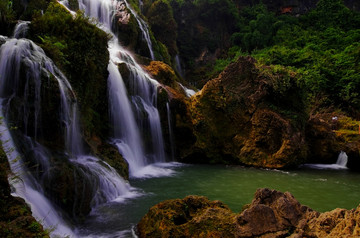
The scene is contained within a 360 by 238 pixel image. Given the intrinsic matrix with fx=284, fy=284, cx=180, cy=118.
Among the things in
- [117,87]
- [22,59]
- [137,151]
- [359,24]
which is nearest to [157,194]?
[137,151]

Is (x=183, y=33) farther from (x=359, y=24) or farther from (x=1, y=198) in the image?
(x=1, y=198)

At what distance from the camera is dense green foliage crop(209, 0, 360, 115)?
18.4 m

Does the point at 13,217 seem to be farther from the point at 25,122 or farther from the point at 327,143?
the point at 327,143

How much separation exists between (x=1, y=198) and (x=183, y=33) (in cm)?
2826

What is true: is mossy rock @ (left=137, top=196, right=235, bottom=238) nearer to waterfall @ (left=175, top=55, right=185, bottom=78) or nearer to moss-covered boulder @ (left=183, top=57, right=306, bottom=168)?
moss-covered boulder @ (left=183, top=57, right=306, bottom=168)

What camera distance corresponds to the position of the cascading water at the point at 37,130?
16.0 feet

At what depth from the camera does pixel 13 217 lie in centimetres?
313

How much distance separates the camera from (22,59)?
604 cm

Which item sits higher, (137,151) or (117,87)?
(117,87)

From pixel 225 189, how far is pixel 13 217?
612 cm

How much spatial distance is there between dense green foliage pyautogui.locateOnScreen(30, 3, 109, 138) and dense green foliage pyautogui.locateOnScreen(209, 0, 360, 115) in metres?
8.90

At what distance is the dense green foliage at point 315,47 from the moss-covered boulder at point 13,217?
12.2m

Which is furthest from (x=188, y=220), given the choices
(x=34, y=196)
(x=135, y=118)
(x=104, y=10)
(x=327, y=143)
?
(x=104, y=10)

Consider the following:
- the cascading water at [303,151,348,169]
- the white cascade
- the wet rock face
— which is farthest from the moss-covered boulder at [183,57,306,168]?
the white cascade
